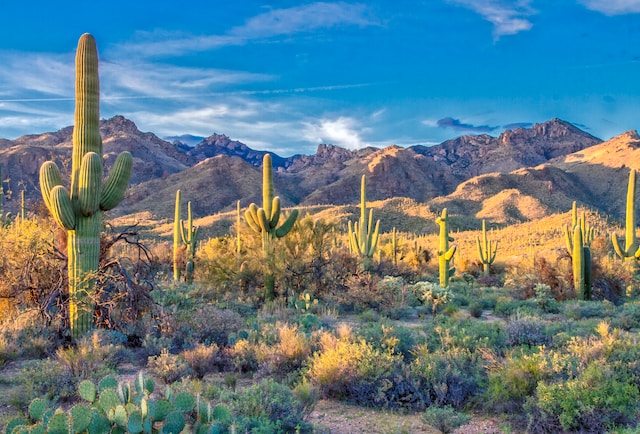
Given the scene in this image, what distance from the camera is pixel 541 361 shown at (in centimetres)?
710

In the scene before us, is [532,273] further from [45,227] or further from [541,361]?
[45,227]

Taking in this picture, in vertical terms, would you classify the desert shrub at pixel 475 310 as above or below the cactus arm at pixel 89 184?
below

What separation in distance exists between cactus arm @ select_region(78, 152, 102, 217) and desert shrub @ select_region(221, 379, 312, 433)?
192 inches

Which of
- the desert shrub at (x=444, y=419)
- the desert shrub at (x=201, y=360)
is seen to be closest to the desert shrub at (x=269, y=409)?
the desert shrub at (x=444, y=419)

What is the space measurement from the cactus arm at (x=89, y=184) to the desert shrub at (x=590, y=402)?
302 inches

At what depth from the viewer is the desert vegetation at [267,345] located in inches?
237

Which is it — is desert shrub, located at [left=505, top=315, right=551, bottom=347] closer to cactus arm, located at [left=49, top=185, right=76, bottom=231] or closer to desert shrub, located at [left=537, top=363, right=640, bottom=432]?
desert shrub, located at [left=537, top=363, right=640, bottom=432]

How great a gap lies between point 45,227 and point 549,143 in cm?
14504

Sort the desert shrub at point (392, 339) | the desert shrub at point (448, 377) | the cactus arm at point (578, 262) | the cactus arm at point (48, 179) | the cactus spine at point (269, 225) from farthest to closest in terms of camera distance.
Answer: the cactus arm at point (578, 262)
the cactus spine at point (269, 225)
the cactus arm at point (48, 179)
the desert shrub at point (392, 339)
the desert shrub at point (448, 377)

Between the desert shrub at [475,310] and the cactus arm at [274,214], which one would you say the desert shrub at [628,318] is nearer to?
the desert shrub at [475,310]

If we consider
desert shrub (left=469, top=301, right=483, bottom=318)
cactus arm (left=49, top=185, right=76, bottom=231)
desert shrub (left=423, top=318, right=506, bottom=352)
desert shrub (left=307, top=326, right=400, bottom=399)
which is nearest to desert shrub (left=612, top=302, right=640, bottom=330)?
desert shrub (left=469, top=301, right=483, bottom=318)

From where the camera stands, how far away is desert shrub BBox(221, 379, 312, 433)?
5707 mm

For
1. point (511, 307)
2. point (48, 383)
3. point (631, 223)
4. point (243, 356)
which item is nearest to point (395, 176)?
point (631, 223)

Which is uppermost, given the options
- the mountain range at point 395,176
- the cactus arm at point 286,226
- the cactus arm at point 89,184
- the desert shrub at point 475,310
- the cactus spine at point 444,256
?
the mountain range at point 395,176
